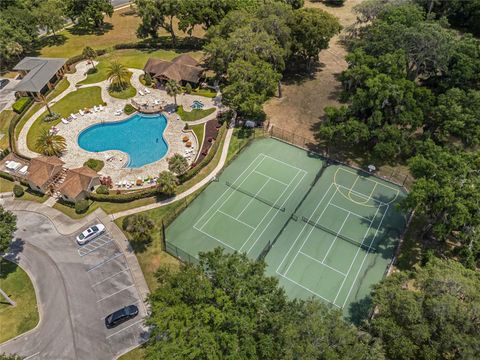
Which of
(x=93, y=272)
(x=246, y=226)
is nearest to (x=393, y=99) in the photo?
(x=246, y=226)

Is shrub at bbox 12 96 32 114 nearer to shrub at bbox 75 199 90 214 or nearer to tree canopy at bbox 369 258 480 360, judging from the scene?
shrub at bbox 75 199 90 214

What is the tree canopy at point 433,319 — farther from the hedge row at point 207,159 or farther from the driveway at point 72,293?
the hedge row at point 207,159

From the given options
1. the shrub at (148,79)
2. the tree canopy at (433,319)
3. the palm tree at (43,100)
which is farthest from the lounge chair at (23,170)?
the tree canopy at (433,319)

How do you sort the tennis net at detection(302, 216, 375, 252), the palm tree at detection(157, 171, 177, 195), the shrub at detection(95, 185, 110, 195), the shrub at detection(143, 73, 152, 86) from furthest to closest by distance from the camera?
the shrub at detection(143, 73, 152, 86), the shrub at detection(95, 185, 110, 195), the palm tree at detection(157, 171, 177, 195), the tennis net at detection(302, 216, 375, 252)

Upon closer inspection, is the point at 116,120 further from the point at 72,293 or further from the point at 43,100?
the point at 72,293

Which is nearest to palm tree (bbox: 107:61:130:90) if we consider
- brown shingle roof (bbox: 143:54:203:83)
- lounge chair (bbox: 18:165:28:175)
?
brown shingle roof (bbox: 143:54:203:83)
